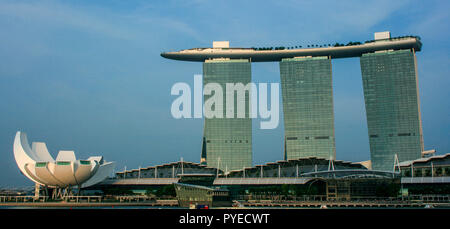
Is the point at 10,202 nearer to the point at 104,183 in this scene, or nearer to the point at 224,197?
the point at 104,183

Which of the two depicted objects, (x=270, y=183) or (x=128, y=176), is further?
(x=128, y=176)

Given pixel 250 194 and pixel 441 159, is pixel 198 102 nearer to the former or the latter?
pixel 250 194

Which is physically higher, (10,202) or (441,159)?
(441,159)
